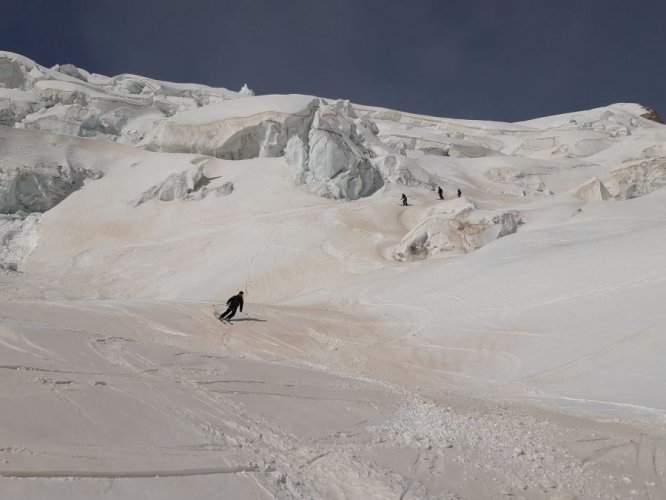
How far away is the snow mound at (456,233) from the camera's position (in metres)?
24.4

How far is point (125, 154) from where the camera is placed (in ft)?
136

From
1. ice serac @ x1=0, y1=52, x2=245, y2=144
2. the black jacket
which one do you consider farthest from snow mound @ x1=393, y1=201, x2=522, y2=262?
ice serac @ x1=0, y1=52, x2=245, y2=144

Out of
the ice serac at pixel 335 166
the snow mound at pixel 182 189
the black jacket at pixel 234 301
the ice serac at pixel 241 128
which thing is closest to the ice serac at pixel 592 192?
the ice serac at pixel 335 166

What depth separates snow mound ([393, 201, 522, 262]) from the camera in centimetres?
2439

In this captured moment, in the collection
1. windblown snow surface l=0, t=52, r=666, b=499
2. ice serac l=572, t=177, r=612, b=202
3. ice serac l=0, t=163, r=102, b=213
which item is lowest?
windblown snow surface l=0, t=52, r=666, b=499

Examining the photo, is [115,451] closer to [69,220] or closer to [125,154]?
[69,220]

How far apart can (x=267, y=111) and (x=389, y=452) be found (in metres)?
36.0

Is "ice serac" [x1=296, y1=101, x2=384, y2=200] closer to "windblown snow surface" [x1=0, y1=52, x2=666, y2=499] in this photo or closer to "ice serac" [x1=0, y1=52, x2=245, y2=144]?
"windblown snow surface" [x1=0, y1=52, x2=666, y2=499]

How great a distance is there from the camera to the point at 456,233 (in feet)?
81.5

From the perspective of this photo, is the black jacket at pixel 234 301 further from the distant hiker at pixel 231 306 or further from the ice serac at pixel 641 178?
the ice serac at pixel 641 178

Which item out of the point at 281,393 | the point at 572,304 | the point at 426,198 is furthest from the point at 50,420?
the point at 426,198

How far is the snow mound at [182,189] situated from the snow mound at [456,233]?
15.2 metres

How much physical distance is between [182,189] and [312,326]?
76.5 feet

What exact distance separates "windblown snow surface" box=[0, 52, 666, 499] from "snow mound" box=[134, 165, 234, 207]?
0.51 feet
